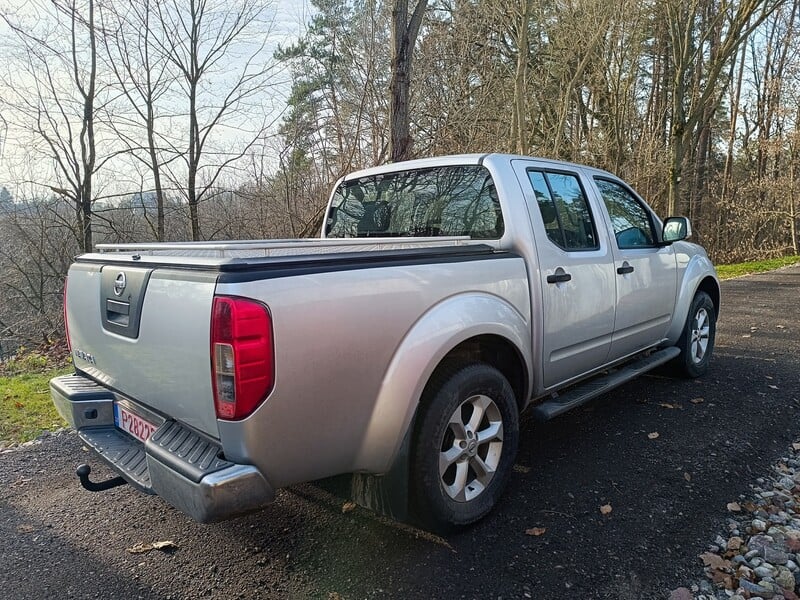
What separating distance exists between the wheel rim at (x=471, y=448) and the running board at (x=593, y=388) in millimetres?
429

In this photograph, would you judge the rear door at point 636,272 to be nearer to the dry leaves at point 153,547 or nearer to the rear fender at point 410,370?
the rear fender at point 410,370

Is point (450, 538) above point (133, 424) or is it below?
below

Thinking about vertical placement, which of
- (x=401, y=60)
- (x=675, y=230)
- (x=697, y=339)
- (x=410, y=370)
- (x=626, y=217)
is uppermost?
(x=401, y=60)

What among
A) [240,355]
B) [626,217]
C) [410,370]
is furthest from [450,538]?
[626,217]

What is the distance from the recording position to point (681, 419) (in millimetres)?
3986

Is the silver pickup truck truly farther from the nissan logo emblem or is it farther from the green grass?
the green grass

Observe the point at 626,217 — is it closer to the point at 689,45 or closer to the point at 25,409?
the point at 25,409

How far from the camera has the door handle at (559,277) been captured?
10.2 feet

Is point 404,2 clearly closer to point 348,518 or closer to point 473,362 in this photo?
point 473,362

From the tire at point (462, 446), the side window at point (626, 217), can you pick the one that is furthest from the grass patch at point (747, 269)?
the tire at point (462, 446)

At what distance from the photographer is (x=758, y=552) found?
2.41m

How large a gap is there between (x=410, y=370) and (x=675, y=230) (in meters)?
3.18

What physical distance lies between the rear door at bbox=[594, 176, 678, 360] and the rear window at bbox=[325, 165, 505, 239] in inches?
46.5

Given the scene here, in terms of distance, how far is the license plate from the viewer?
92.1 inches
